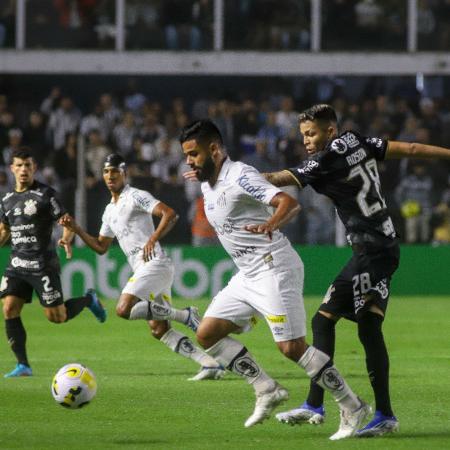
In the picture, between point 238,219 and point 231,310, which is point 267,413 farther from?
point 238,219

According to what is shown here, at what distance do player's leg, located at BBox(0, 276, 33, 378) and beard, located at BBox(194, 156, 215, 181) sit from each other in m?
4.77

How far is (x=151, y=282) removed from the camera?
13.0 m

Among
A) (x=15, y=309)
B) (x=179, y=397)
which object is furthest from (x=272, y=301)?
(x=15, y=309)

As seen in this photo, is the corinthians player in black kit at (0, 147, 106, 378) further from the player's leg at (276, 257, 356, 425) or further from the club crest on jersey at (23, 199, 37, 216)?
the player's leg at (276, 257, 356, 425)

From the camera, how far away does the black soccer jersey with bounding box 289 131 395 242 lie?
8.23 m

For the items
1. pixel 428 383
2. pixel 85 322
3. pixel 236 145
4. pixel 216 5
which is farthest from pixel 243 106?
pixel 428 383

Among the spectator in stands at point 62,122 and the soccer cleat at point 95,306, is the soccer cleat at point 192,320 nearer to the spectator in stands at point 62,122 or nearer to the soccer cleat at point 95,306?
the soccer cleat at point 95,306

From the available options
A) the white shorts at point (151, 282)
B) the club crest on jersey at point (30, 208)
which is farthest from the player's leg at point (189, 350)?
the club crest on jersey at point (30, 208)

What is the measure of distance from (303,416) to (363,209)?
146 cm

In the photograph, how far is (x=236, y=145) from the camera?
24484 mm

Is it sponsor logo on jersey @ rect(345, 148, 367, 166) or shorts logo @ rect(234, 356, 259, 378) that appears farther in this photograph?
shorts logo @ rect(234, 356, 259, 378)

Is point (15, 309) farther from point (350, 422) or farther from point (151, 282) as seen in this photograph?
point (350, 422)

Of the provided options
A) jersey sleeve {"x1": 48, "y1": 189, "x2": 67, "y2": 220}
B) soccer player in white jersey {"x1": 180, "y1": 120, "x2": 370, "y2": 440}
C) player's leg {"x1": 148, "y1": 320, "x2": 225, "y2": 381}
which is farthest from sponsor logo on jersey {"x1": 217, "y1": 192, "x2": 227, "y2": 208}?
jersey sleeve {"x1": 48, "y1": 189, "x2": 67, "y2": 220}

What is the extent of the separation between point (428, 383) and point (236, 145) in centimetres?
1347
